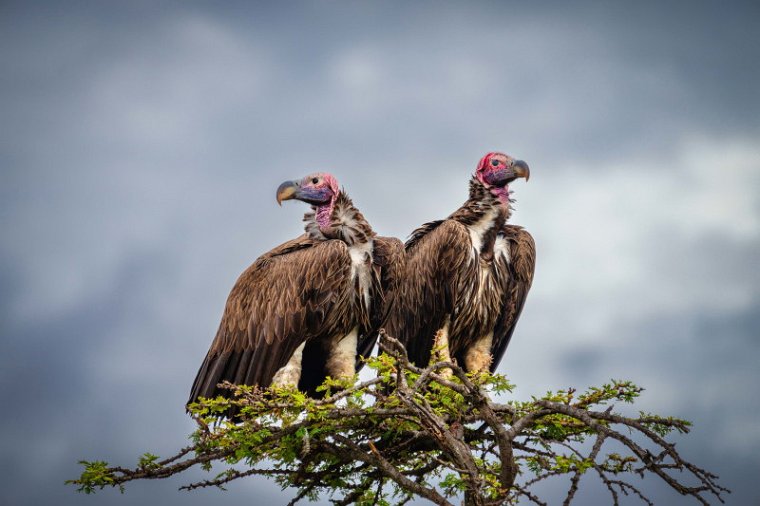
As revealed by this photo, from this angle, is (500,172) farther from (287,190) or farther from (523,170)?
(287,190)

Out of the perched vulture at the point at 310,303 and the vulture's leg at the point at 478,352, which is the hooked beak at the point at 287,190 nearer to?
the perched vulture at the point at 310,303

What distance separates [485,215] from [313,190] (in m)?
1.91

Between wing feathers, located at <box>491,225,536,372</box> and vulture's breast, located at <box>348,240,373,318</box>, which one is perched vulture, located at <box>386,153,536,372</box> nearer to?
wing feathers, located at <box>491,225,536,372</box>

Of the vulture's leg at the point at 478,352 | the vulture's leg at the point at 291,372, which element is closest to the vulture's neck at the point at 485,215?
the vulture's leg at the point at 478,352

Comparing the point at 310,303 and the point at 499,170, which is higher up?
the point at 499,170

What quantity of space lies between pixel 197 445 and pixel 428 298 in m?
3.17

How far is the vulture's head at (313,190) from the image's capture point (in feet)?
31.9

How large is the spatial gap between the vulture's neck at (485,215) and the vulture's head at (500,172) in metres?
0.03

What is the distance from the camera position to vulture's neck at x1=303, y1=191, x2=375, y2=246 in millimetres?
9492

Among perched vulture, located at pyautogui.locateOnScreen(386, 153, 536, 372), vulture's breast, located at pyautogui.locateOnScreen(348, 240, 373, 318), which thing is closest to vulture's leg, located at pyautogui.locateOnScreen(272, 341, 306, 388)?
vulture's breast, located at pyautogui.locateOnScreen(348, 240, 373, 318)

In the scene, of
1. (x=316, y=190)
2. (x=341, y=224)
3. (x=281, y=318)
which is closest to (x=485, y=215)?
(x=341, y=224)

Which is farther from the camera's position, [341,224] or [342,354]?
[341,224]

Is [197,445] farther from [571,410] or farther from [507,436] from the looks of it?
[571,410]

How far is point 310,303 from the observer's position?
29.8ft
